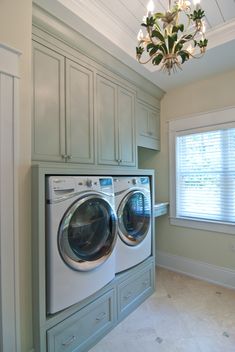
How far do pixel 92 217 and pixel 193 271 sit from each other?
6.56ft

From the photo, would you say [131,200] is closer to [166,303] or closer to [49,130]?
[49,130]

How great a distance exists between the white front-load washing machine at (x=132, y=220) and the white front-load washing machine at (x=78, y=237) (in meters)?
0.14

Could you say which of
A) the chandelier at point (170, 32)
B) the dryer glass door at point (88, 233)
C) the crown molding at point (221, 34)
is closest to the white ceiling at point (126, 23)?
the crown molding at point (221, 34)

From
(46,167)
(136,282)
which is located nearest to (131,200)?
(136,282)

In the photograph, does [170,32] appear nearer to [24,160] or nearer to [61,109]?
[61,109]

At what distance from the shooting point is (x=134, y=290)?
217 centimetres

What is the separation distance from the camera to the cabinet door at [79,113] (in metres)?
1.92

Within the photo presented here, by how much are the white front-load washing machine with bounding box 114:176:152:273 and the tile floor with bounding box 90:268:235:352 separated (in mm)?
510

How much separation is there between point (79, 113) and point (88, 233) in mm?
1118

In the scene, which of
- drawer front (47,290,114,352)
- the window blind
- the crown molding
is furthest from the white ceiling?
drawer front (47,290,114,352)

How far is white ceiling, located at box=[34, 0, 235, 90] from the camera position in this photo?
1.73m

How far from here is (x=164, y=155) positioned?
3277mm

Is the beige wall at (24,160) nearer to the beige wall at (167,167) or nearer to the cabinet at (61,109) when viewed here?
the cabinet at (61,109)

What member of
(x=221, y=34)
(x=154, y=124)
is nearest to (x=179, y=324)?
(x=154, y=124)
